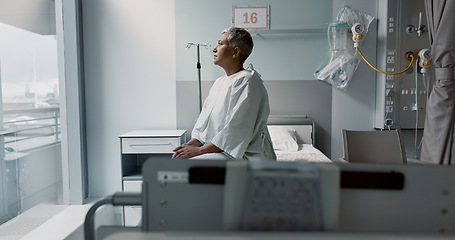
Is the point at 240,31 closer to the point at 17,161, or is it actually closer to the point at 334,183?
the point at 334,183

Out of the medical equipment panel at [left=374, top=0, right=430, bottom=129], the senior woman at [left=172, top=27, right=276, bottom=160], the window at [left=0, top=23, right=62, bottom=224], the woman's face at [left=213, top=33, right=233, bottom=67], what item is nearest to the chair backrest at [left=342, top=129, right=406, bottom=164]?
the medical equipment panel at [left=374, top=0, right=430, bottom=129]

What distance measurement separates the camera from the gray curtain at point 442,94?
2844 millimetres

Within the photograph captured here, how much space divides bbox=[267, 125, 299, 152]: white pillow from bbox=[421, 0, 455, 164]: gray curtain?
1.17 m

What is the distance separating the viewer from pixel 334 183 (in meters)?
0.72

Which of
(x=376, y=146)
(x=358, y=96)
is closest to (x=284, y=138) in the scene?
(x=376, y=146)

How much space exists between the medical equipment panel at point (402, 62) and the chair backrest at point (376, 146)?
775mm

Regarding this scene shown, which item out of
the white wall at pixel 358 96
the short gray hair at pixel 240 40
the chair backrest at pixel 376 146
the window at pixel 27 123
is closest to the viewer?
the short gray hair at pixel 240 40

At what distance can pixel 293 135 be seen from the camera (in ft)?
A: 12.1

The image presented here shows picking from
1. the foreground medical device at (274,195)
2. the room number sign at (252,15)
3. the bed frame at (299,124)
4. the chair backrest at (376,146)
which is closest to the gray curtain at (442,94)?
the chair backrest at (376,146)

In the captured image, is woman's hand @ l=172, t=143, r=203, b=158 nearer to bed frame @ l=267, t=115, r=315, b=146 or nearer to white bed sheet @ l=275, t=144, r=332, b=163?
white bed sheet @ l=275, t=144, r=332, b=163

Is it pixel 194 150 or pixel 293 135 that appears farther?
pixel 293 135

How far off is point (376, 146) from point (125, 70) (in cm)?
274

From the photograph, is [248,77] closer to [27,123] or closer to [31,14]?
[27,123]

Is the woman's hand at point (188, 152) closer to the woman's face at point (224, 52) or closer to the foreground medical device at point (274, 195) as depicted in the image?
the woman's face at point (224, 52)
